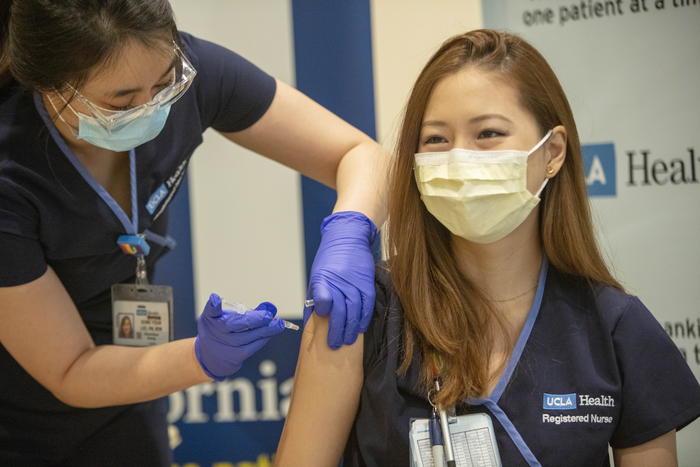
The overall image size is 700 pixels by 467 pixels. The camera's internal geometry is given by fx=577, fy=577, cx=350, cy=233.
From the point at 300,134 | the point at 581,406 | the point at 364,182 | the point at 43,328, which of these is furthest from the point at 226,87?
the point at 581,406

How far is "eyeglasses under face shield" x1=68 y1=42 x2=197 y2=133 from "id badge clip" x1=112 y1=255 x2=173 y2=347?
412 mm

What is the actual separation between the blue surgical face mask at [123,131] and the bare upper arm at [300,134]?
366 millimetres

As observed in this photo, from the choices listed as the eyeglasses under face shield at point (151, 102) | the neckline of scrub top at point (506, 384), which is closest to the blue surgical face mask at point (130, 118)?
the eyeglasses under face shield at point (151, 102)

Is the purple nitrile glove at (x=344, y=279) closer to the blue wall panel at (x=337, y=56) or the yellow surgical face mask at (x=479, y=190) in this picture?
the yellow surgical face mask at (x=479, y=190)

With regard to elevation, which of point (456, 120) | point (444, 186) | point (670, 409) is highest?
point (456, 120)

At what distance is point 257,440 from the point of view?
2520 millimetres

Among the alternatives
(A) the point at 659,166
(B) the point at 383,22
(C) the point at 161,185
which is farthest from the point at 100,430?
(A) the point at 659,166

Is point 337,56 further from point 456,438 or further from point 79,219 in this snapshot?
point 456,438

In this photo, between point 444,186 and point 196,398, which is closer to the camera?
point 444,186

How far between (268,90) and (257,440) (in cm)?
161

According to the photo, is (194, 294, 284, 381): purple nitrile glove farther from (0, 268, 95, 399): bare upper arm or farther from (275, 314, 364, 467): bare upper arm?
(0, 268, 95, 399): bare upper arm

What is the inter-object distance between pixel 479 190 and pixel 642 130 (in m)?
1.14

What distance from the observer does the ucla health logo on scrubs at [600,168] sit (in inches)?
81.4

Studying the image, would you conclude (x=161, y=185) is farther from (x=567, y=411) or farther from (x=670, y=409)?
(x=670, y=409)
